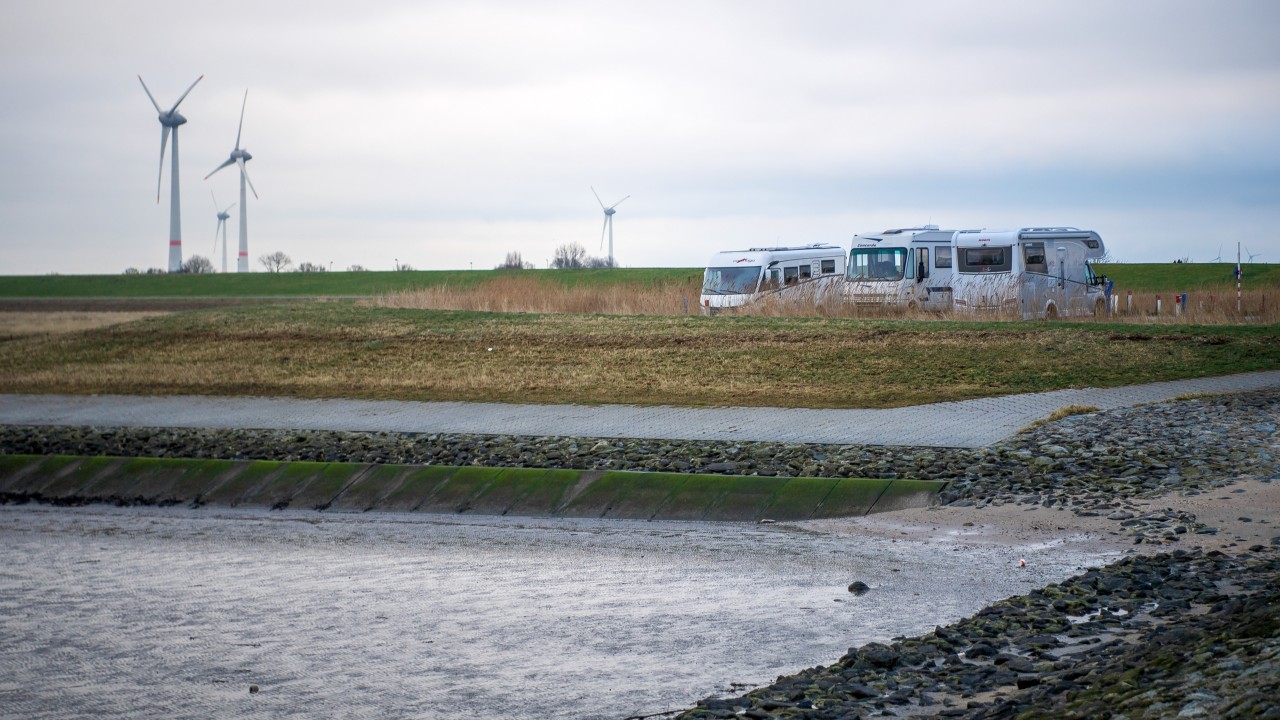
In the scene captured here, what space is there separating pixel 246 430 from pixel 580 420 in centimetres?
418

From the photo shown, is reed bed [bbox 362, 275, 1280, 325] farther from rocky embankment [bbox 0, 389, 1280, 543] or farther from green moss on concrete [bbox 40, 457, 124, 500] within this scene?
green moss on concrete [bbox 40, 457, 124, 500]

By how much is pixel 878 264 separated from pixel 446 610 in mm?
26563

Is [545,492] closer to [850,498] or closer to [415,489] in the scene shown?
[415,489]

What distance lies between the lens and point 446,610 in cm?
886

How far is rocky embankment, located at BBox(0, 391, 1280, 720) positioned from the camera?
5992 mm

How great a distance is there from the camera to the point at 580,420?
16625mm

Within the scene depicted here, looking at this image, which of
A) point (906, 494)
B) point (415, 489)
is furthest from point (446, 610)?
point (906, 494)

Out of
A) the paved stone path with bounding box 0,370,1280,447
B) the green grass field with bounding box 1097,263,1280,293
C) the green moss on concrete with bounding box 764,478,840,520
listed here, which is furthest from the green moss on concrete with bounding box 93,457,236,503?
the green grass field with bounding box 1097,263,1280,293

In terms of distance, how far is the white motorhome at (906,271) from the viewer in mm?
33250

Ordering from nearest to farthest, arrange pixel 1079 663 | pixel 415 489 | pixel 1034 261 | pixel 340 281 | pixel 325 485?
pixel 1079 663
pixel 415 489
pixel 325 485
pixel 1034 261
pixel 340 281

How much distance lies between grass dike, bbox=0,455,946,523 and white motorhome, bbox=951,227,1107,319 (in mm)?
20412

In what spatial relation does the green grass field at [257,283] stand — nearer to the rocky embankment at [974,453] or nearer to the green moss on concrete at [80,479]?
the rocky embankment at [974,453]

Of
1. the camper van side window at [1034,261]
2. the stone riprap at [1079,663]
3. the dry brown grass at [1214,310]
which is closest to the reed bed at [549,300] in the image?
the camper van side window at [1034,261]

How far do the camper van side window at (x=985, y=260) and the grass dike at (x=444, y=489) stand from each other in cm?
2133
